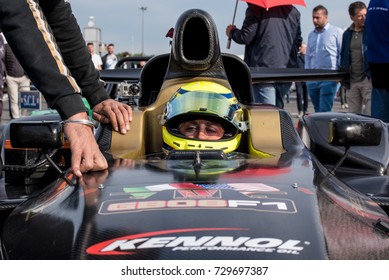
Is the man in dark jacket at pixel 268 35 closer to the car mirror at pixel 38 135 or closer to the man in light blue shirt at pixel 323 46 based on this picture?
the man in light blue shirt at pixel 323 46

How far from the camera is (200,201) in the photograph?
7.36ft

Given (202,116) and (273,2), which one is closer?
(202,116)

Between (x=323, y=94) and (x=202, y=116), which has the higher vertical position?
(x=202, y=116)

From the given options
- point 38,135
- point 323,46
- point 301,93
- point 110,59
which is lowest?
point 110,59

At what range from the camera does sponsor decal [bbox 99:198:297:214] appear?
2188 mm

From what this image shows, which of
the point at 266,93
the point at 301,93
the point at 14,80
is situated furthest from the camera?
the point at 301,93

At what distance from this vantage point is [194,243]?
1928 millimetres

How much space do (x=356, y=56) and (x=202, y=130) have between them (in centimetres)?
491

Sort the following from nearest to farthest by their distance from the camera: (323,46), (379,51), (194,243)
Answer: (194,243)
(379,51)
(323,46)

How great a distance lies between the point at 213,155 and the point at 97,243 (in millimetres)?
1082

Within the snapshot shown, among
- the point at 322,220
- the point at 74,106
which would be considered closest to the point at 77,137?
the point at 74,106

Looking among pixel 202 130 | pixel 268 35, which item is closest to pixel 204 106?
pixel 202 130

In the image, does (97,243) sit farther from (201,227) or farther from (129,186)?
(129,186)

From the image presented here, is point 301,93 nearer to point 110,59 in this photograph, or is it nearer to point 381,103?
point 381,103
